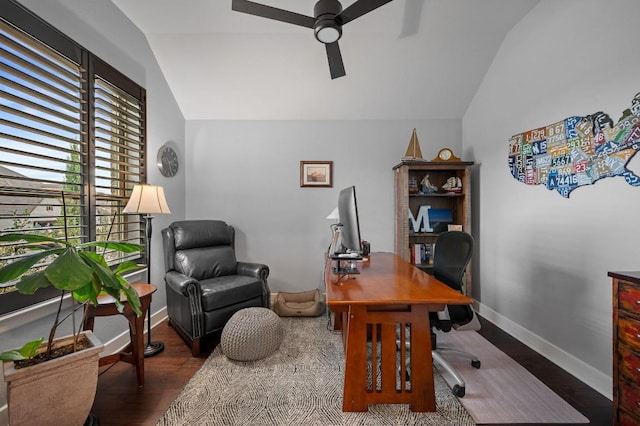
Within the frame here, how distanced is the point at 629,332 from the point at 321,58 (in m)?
3.00

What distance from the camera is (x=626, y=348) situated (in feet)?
4.09

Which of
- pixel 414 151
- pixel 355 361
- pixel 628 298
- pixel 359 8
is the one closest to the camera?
→ pixel 628 298

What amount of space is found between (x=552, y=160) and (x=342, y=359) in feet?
7.57

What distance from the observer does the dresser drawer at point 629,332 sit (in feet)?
3.94

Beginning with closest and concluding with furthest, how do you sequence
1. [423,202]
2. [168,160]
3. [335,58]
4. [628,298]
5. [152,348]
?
[628,298]
[335,58]
[152,348]
[168,160]
[423,202]

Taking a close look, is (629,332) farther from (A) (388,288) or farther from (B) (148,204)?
(B) (148,204)

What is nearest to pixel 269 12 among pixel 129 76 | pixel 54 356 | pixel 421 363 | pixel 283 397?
pixel 129 76

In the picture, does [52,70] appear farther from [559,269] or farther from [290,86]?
[559,269]

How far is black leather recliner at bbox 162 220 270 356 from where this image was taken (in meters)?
2.15

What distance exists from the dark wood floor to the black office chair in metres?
0.51

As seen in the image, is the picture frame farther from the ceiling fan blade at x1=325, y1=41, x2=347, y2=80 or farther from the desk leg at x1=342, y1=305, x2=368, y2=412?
the desk leg at x1=342, y1=305, x2=368, y2=412

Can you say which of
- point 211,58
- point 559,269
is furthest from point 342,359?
point 211,58

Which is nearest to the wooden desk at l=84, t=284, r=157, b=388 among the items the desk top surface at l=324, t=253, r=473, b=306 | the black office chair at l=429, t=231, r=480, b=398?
the desk top surface at l=324, t=253, r=473, b=306

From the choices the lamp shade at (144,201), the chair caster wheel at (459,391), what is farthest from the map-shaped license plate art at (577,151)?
the lamp shade at (144,201)
